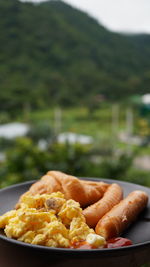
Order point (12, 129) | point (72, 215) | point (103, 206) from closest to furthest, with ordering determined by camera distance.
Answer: point (72, 215) → point (103, 206) → point (12, 129)

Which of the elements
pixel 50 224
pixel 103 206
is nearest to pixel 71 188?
pixel 103 206

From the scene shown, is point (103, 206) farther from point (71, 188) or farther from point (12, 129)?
point (12, 129)

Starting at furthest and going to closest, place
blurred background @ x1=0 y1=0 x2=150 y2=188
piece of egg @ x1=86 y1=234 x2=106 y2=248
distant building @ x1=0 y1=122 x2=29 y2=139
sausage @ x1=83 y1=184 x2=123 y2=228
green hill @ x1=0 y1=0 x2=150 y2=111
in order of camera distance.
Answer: green hill @ x1=0 y1=0 x2=150 y2=111 → blurred background @ x1=0 y1=0 x2=150 y2=188 → distant building @ x1=0 y1=122 x2=29 y2=139 → sausage @ x1=83 y1=184 x2=123 y2=228 → piece of egg @ x1=86 y1=234 x2=106 y2=248

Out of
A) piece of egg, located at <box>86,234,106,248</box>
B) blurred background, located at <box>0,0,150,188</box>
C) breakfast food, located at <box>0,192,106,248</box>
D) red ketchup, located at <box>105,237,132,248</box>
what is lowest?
red ketchup, located at <box>105,237,132,248</box>

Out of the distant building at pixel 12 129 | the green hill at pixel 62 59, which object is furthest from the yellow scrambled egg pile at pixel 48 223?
the green hill at pixel 62 59

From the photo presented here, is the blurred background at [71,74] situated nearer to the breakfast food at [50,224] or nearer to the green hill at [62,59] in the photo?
the green hill at [62,59]

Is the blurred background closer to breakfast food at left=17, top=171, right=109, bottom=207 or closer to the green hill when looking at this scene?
the green hill

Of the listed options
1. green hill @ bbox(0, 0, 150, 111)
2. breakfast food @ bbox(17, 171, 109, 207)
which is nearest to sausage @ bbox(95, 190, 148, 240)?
breakfast food @ bbox(17, 171, 109, 207)

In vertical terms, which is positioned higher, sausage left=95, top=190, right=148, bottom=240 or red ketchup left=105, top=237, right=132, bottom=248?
sausage left=95, top=190, right=148, bottom=240
